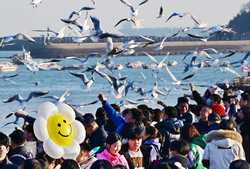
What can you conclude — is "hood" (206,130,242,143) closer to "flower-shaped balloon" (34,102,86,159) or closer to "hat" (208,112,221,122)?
"hat" (208,112,221,122)

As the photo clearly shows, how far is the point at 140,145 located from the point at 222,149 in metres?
0.84

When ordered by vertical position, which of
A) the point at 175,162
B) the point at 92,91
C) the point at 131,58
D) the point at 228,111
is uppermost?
the point at 175,162

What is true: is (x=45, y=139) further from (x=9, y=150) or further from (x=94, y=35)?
(x=94, y=35)

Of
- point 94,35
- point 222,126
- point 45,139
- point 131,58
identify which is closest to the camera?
point 45,139

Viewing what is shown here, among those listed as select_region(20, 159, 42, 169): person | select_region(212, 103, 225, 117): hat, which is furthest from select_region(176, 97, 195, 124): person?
select_region(20, 159, 42, 169): person

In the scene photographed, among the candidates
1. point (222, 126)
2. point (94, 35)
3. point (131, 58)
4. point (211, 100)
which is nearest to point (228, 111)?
point (211, 100)

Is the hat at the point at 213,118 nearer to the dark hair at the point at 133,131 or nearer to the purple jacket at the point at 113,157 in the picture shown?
the dark hair at the point at 133,131

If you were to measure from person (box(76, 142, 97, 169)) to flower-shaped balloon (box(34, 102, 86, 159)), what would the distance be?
0.38 meters

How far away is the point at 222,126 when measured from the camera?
955cm

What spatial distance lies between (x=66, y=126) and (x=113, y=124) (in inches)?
94.5

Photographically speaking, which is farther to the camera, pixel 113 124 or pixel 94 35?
pixel 94 35

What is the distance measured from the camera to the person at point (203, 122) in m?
10.6

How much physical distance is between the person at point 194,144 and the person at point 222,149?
0.11 meters

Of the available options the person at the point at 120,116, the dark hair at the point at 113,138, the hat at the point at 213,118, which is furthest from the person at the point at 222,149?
the hat at the point at 213,118
